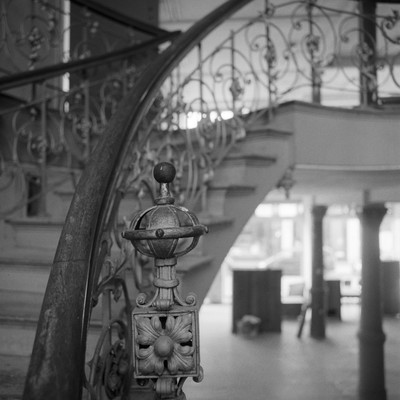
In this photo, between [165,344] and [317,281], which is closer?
[165,344]

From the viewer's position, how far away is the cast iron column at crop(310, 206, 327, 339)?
9.68m

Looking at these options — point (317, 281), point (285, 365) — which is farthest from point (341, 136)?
point (317, 281)

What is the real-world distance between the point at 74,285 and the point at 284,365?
7.14 m

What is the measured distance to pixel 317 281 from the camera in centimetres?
979

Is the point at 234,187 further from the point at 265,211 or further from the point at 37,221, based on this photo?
the point at 265,211

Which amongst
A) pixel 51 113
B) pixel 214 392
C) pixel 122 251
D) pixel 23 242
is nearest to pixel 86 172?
pixel 122 251

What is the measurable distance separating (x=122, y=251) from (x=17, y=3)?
3533 millimetres

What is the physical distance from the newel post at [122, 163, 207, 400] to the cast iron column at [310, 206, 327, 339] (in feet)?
28.9

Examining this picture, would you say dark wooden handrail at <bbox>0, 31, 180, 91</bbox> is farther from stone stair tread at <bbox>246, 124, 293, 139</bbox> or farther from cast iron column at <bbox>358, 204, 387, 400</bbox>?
cast iron column at <bbox>358, 204, 387, 400</bbox>

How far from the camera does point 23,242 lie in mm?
2842

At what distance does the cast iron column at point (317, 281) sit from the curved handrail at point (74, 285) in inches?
339

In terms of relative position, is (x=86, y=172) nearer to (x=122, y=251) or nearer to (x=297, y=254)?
(x=122, y=251)

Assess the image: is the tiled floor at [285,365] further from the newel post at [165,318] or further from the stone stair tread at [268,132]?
the newel post at [165,318]

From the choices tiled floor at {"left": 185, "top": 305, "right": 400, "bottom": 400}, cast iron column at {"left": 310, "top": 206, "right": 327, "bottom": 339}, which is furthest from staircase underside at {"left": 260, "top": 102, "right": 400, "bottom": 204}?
cast iron column at {"left": 310, "top": 206, "right": 327, "bottom": 339}
